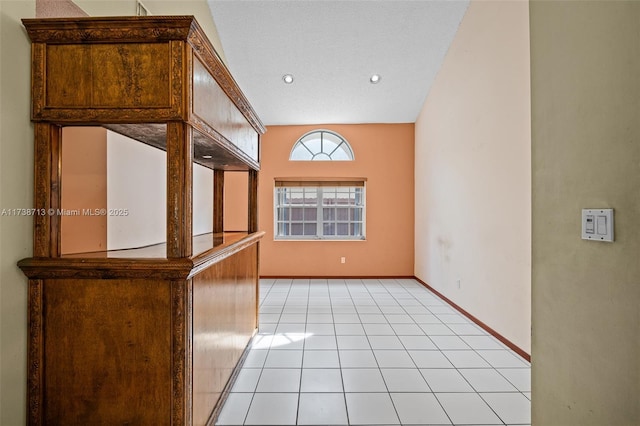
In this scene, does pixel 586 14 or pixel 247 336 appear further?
pixel 247 336

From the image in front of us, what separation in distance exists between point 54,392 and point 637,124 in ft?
7.86

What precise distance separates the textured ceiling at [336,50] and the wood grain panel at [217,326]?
2.96 m

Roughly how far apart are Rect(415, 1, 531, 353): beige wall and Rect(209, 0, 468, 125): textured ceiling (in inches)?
A: 15.9

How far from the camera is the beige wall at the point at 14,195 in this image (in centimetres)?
124

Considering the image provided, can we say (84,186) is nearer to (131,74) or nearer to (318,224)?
(131,74)

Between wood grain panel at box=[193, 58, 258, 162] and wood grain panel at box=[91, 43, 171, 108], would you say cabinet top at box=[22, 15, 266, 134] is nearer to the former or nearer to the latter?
wood grain panel at box=[91, 43, 171, 108]

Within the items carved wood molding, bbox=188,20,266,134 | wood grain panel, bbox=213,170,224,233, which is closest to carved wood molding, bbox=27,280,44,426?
carved wood molding, bbox=188,20,266,134

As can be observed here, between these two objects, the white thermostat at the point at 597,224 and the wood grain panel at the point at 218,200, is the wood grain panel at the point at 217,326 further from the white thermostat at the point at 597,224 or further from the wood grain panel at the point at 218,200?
the white thermostat at the point at 597,224

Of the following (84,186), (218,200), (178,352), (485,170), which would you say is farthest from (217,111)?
(485,170)

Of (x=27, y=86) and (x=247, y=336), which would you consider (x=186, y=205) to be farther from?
(x=247, y=336)

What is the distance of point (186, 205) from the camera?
138cm

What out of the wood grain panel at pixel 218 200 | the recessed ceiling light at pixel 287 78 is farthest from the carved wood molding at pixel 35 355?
the recessed ceiling light at pixel 287 78

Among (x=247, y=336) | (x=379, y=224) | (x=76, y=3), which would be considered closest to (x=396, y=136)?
(x=379, y=224)

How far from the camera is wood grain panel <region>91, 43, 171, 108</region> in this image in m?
1.34
